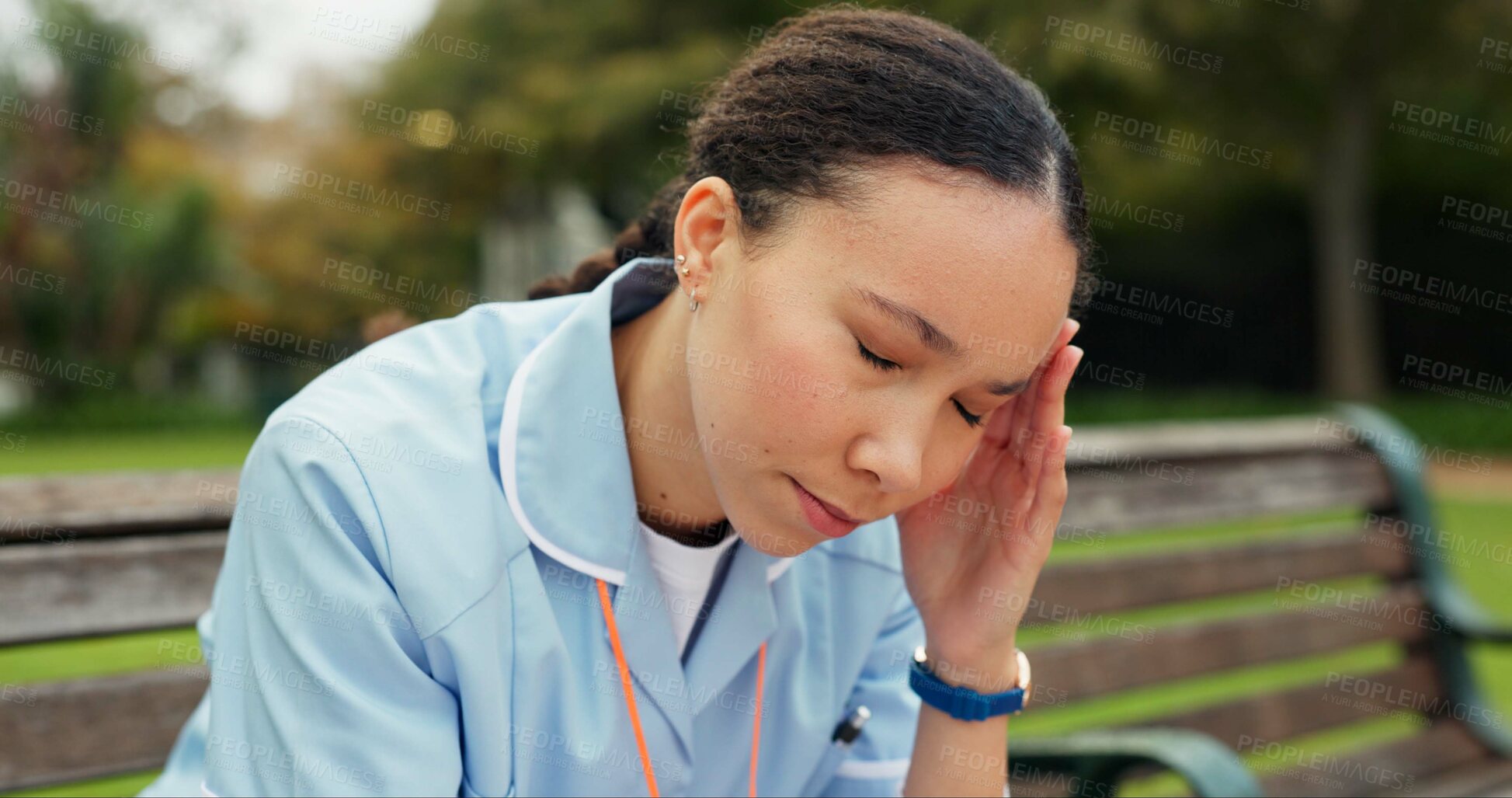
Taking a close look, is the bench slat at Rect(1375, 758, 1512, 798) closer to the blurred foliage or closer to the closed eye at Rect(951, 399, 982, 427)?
the closed eye at Rect(951, 399, 982, 427)

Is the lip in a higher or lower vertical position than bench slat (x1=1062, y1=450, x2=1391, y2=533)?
higher

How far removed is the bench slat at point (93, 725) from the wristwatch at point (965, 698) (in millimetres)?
1062

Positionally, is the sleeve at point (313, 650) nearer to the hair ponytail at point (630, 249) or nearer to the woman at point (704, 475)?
the woman at point (704, 475)

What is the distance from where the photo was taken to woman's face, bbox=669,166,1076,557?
55.0 inches

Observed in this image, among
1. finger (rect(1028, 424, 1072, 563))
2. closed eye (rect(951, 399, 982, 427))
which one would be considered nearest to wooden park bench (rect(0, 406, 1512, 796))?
finger (rect(1028, 424, 1072, 563))

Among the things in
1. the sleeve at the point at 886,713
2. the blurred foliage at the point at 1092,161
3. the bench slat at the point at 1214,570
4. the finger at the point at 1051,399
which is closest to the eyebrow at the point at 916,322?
the finger at the point at 1051,399

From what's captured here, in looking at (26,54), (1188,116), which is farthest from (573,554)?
(26,54)

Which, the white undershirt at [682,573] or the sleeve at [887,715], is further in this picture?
the sleeve at [887,715]

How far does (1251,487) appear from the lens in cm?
308

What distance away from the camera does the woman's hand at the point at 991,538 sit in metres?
A: 1.83

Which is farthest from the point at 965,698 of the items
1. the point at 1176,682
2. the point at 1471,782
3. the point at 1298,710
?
the point at 1471,782

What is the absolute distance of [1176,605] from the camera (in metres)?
2.90

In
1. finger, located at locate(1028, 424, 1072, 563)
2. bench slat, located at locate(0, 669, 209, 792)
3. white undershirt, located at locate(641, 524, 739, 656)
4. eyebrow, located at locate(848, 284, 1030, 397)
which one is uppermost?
eyebrow, located at locate(848, 284, 1030, 397)

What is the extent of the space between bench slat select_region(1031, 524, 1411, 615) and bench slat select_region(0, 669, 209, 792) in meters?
1.64
